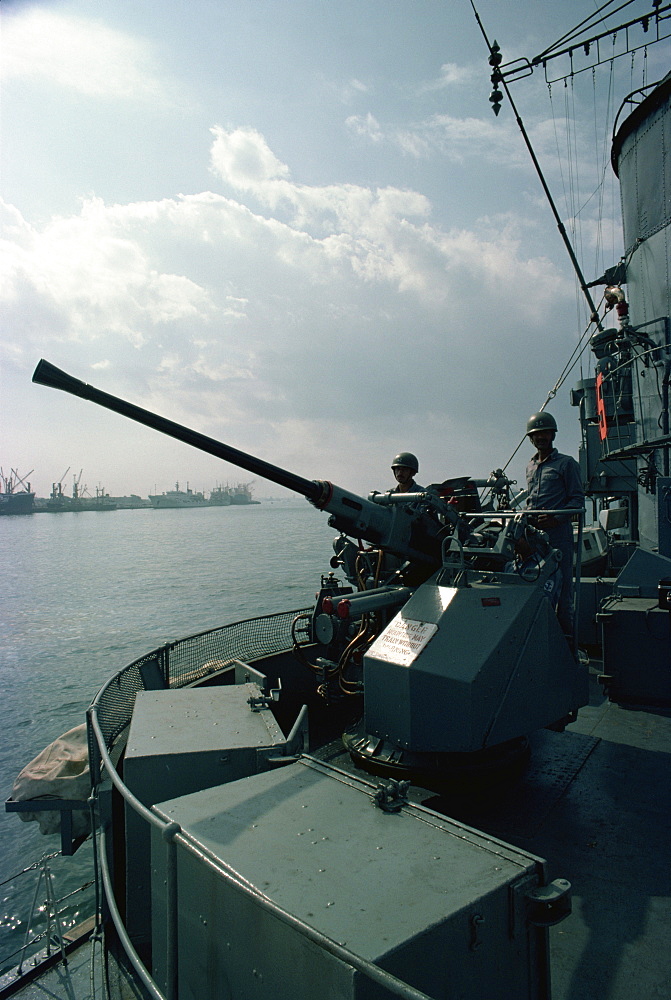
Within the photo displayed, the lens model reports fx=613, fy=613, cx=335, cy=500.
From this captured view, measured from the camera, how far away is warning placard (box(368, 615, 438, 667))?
13.2ft

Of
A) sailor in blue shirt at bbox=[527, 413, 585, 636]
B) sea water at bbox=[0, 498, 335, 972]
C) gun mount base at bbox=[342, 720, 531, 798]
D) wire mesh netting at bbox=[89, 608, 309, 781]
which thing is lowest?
sea water at bbox=[0, 498, 335, 972]

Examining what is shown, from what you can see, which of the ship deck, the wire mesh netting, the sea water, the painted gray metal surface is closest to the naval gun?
the painted gray metal surface

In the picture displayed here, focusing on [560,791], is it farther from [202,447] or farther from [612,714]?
[202,447]

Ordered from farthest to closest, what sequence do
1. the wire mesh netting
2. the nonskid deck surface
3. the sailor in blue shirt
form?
1. the sailor in blue shirt
2. the wire mesh netting
3. the nonskid deck surface

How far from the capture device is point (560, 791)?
13.3 feet

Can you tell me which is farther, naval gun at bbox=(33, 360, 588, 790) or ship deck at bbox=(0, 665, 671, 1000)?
naval gun at bbox=(33, 360, 588, 790)

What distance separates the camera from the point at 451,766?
393cm

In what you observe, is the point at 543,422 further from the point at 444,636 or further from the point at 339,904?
the point at 339,904

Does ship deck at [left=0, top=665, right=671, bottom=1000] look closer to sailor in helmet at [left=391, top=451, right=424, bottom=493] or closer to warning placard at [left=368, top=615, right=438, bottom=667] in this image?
warning placard at [left=368, top=615, right=438, bottom=667]

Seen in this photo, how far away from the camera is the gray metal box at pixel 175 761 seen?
2.98 metres

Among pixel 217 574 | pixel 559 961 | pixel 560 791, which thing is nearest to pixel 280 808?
pixel 559 961

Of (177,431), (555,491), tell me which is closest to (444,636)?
(555,491)

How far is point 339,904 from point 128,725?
3465mm

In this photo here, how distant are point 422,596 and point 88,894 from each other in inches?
198
